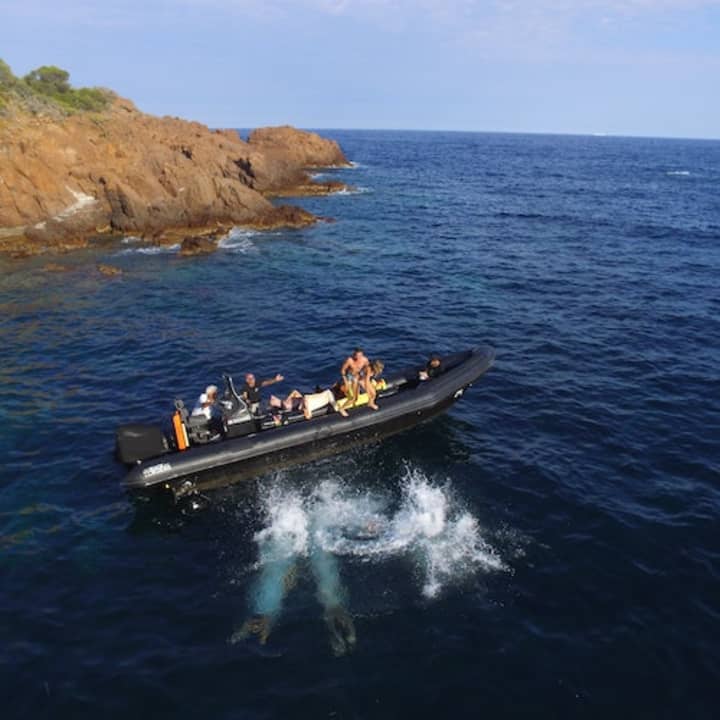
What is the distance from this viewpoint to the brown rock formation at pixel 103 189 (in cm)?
3481

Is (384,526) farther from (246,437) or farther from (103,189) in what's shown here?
(103,189)

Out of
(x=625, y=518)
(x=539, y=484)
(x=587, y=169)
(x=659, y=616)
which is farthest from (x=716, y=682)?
(x=587, y=169)

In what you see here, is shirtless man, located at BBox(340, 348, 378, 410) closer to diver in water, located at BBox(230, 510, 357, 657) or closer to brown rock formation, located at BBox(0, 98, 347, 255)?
diver in water, located at BBox(230, 510, 357, 657)

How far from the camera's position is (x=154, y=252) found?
33.2m

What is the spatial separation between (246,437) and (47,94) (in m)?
53.1

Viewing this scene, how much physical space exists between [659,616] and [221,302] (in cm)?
2086

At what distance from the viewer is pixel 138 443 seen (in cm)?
1230

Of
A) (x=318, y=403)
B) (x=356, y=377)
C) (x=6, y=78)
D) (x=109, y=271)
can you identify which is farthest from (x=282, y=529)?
(x=6, y=78)

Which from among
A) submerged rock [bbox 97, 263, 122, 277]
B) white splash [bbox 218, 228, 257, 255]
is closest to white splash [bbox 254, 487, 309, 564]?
submerged rock [bbox 97, 263, 122, 277]

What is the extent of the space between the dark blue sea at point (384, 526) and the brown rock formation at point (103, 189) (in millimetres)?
11787

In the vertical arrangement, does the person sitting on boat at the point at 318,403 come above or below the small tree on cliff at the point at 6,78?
below

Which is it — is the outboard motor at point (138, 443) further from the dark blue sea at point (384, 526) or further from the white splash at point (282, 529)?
the white splash at point (282, 529)

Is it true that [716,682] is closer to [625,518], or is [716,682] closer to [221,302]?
[625,518]

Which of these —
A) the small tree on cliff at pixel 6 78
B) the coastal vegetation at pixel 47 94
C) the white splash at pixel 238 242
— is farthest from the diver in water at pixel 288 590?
the small tree on cliff at pixel 6 78
